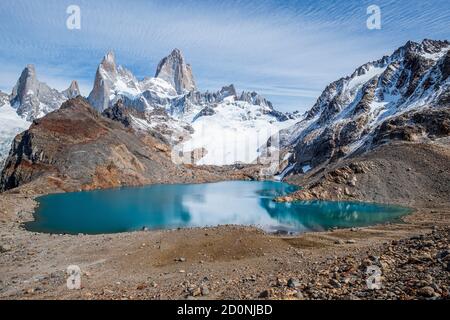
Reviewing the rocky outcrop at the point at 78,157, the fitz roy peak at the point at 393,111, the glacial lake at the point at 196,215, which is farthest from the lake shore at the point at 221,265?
the rocky outcrop at the point at 78,157

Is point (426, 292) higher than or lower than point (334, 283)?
higher

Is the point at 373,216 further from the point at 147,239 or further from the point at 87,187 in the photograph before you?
the point at 87,187

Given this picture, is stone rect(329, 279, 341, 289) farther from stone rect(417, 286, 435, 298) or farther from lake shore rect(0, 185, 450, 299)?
stone rect(417, 286, 435, 298)

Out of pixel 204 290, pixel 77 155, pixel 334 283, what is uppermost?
pixel 77 155

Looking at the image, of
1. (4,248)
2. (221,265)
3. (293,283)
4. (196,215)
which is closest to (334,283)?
(293,283)

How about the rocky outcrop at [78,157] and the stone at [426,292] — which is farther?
the rocky outcrop at [78,157]

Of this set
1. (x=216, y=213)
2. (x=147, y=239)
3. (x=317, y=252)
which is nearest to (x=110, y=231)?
(x=147, y=239)

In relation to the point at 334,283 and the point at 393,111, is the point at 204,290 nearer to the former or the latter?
the point at 334,283

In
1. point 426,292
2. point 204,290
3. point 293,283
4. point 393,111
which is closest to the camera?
point 426,292

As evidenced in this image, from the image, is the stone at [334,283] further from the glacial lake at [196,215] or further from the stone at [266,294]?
the glacial lake at [196,215]
